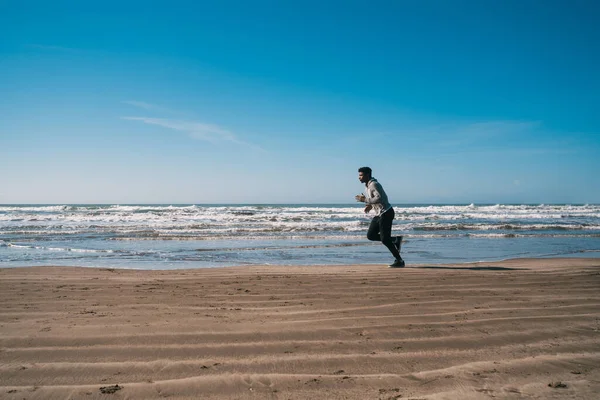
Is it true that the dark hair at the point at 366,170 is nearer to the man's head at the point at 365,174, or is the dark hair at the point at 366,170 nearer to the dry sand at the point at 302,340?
the man's head at the point at 365,174

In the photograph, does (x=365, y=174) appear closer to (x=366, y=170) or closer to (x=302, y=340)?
(x=366, y=170)

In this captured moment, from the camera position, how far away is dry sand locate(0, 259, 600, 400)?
2.53m

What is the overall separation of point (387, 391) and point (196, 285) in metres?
4.37

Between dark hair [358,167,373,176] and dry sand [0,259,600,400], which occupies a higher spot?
dark hair [358,167,373,176]

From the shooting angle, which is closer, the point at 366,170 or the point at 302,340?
the point at 302,340

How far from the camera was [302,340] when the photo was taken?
3.45 meters

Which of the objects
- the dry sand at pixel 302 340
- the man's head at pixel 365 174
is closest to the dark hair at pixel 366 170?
the man's head at pixel 365 174

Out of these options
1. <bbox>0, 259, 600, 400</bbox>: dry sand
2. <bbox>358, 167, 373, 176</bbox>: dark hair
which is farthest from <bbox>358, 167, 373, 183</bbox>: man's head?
<bbox>0, 259, 600, 400</bbox>: dry sand

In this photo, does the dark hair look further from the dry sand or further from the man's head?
the dry sand

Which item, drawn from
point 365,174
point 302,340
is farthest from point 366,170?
point 302,340

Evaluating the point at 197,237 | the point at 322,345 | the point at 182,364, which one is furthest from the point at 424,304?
the point at 197,237

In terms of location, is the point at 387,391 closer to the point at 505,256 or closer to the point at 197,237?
the point at 505,256

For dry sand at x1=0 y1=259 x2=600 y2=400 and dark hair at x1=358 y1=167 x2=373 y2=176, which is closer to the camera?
dry sand at x1=0 y1=259 x2=600 y2=400

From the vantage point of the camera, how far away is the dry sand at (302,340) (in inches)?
99.7
